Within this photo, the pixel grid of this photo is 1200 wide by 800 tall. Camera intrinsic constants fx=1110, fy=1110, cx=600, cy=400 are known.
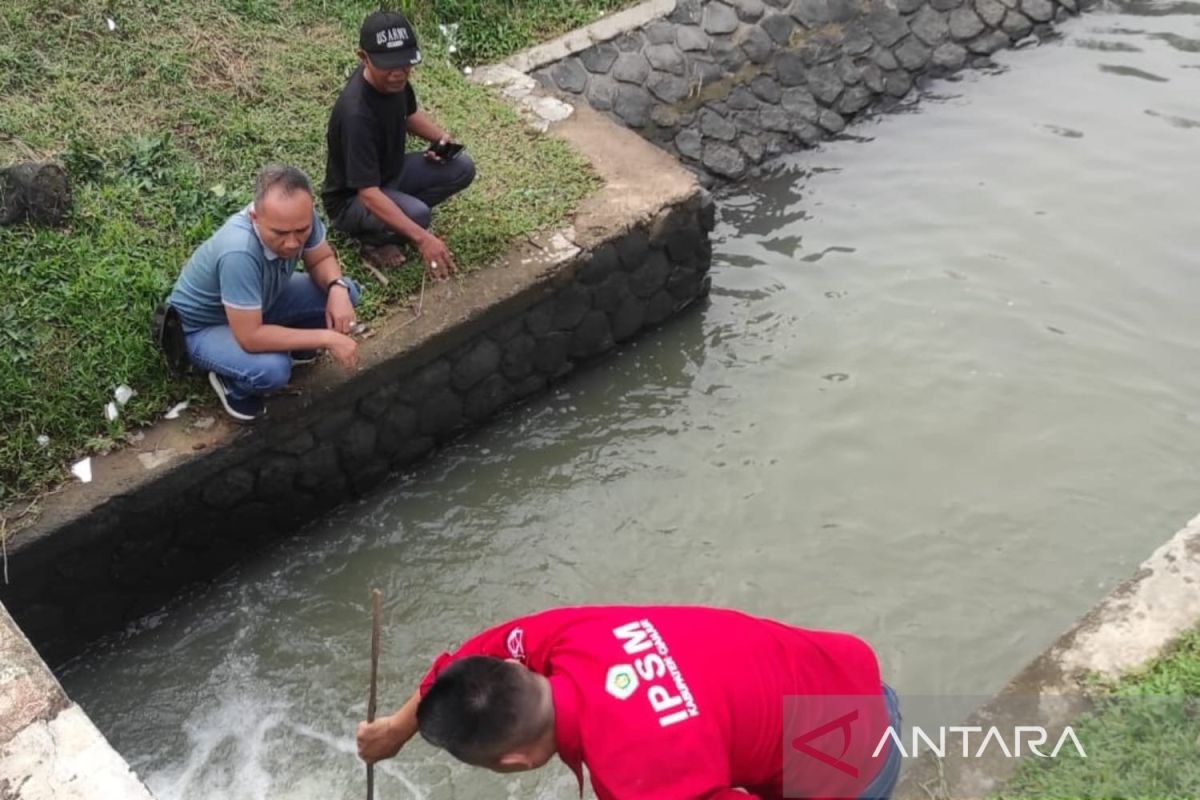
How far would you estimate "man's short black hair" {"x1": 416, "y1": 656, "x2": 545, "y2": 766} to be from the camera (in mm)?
2432

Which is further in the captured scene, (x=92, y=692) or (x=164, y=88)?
(x=164, y=88)

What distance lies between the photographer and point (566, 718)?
2.47m

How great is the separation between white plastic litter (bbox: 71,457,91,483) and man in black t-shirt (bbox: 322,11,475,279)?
165cm

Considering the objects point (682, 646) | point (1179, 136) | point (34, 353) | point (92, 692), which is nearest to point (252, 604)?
point (92, 692)

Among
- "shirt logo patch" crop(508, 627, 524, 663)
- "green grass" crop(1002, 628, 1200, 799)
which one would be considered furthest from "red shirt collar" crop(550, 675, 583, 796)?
"green grass" crop(1002, 628, 1200, 799)

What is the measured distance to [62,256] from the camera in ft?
17.6

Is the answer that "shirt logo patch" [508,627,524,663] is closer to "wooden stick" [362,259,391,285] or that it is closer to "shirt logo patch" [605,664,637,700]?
"shirt logo patch" [605,664,637,700]

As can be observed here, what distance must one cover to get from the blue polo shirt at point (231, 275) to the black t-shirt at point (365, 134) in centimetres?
53

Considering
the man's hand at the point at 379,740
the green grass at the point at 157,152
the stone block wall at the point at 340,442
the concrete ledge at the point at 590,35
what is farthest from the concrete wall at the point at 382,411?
the man's hand at the point at 379,740

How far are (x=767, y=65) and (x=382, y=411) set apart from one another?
13.8 ft

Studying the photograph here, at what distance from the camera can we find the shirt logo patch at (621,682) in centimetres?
246

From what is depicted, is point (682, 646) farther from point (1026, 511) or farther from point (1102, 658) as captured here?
point (1026, 511)

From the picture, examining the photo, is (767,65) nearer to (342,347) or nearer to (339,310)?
(339,310)

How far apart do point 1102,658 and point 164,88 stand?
5.75 metres
